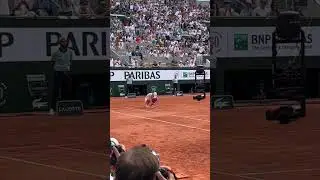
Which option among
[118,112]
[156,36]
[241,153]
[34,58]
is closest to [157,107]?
[118,112]

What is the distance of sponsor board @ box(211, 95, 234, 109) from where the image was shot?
13.8ft

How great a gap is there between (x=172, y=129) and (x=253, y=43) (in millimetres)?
4087

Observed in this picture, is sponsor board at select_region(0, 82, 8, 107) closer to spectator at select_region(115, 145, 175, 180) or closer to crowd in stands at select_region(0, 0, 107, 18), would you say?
crowd in stands at select_region(0, 0, 107, 18)

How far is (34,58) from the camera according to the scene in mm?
3527

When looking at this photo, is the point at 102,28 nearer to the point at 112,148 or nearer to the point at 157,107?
the point at 112,148

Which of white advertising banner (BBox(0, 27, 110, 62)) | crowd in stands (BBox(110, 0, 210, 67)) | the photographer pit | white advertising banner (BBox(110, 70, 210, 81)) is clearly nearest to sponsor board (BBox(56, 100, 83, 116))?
white advertising banner (BBox(0, 27, 110, 62))

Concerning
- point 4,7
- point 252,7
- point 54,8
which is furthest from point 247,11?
point 4,7

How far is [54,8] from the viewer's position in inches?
146

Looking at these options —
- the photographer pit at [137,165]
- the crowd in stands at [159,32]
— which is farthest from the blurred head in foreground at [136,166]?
the crowd in stands at [159,32]

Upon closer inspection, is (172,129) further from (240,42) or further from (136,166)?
(136,166)

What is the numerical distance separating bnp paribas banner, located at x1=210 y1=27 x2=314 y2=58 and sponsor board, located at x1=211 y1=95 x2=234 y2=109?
1.11 feet

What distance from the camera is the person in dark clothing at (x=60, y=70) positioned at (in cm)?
352

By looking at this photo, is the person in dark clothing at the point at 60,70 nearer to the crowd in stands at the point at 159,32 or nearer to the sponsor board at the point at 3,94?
the sponsor board at the point at 3,94

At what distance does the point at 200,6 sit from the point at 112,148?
13.0 metres
